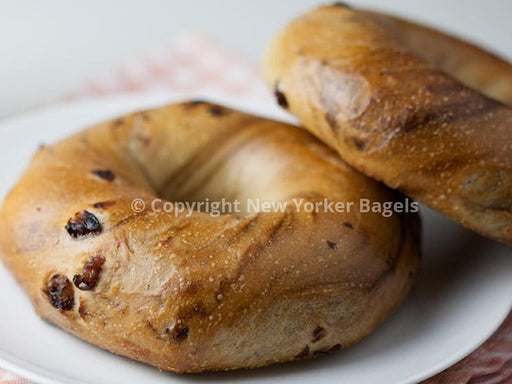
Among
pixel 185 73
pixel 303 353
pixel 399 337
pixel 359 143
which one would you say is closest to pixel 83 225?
pixel 303 353

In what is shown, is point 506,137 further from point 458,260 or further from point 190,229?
point 190,229

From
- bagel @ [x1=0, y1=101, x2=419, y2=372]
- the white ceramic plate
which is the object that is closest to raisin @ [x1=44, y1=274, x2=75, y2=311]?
bagel @ [x1=0, y1=101, x2=419, y2=372]

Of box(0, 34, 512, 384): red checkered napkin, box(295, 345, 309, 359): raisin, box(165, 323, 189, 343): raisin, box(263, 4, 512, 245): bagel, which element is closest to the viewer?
box(165, 323, 189, 343): raisin

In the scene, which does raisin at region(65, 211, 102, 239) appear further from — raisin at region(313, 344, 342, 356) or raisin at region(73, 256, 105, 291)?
raisin at region(313, 344, 342, 356)

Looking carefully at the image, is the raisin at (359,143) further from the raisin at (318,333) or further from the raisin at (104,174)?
the raisin at (104,174)

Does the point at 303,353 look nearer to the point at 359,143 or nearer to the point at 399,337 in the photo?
the point at 399,337

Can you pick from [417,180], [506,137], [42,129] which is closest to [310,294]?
[417,180]
